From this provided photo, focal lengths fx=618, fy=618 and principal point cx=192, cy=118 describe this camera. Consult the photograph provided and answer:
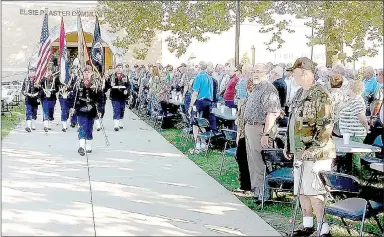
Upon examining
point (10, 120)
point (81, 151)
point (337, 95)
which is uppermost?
point (337, 95)

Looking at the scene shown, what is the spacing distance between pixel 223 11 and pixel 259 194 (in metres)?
9.77

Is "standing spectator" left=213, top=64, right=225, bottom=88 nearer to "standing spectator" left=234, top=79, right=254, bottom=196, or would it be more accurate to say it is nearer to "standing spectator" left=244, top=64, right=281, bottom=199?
"standing spectator" left=234, top=79, right=254, bottom=196

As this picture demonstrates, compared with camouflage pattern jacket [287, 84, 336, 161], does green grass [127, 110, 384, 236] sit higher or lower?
lower

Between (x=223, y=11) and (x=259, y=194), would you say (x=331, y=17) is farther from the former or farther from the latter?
(x=259, y=194)

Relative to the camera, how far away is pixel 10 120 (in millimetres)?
19234

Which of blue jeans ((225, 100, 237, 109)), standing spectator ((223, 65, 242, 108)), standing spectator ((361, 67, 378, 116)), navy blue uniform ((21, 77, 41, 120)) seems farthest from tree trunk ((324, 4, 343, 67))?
navy blue uniform ((21, 77, 41, 120))

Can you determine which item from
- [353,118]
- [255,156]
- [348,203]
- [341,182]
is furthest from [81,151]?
[341,182]

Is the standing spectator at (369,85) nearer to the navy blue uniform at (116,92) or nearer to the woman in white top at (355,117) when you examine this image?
the woman in white top at (355,117)

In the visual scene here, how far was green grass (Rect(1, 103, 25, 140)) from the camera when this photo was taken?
16.5 m

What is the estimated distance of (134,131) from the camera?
54.1 ft

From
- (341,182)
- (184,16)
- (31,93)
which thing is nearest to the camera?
(341,182)

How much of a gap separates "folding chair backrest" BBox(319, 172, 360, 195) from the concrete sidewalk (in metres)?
1.15

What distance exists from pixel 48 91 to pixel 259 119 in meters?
9.52

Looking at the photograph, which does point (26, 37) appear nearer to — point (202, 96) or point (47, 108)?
point (47, 108)
